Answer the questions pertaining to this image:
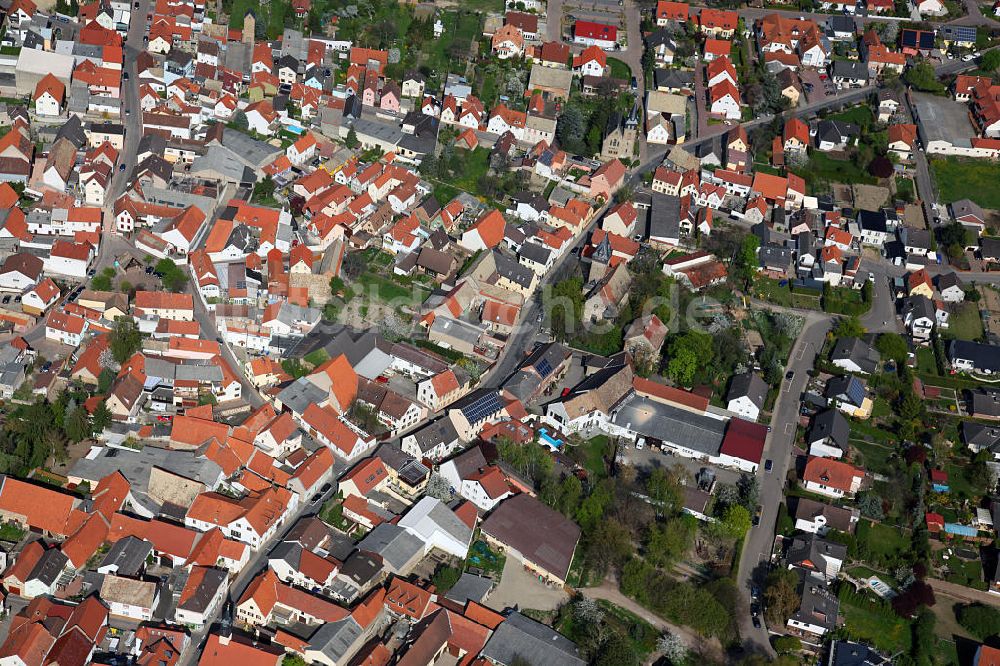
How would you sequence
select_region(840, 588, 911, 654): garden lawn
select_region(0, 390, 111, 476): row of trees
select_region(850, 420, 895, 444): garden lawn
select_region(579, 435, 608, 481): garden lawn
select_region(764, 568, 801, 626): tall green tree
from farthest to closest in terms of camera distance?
select_region(850, 420, 895, 444): garden lawn
select_region(579, 435, 608, 481): garden lawn
select_region(0, 390, 111, 476): row of trees
select_region(840, 588, 911, 654): garden lawn
select_region(764, 568, 801, 626): tall green tree

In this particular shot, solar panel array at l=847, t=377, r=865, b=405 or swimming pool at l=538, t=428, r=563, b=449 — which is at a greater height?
solar panel array at l=847, t=377, r=865, b=405

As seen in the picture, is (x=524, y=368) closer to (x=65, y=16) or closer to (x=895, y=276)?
(x=895, y=276)

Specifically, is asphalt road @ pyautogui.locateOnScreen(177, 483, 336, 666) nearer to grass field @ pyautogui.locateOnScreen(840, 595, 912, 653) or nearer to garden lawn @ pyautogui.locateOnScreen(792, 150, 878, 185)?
grass field @ pyautogui.locateOnScreen(840, 595, 912, 653)

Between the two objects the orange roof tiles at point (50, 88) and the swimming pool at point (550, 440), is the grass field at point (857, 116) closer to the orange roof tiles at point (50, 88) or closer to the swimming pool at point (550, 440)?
the swimming pool at point (550, 440)

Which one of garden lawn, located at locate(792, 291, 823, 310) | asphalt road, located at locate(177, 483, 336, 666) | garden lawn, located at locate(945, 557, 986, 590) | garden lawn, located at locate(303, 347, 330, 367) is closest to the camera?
asphalt road, located at locate(177, 483, 336, 666)

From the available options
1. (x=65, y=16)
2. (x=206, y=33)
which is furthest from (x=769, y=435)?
(x=65, y=16)

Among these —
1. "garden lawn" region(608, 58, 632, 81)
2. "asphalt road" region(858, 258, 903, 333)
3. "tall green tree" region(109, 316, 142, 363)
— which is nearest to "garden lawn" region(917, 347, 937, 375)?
"asphalt road" region(858, 258, 903, 333)
